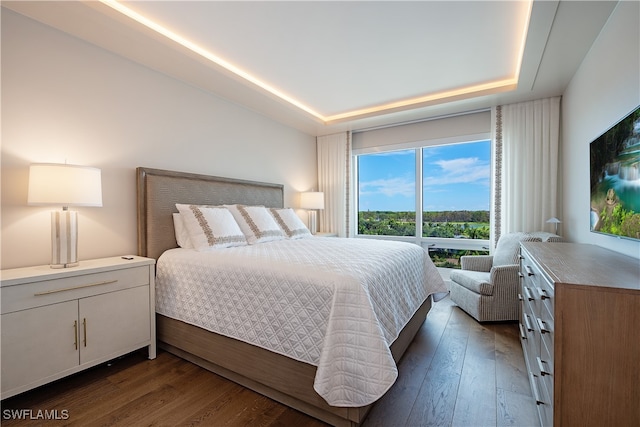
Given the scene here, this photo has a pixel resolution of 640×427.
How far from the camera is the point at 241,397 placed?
1.77 m

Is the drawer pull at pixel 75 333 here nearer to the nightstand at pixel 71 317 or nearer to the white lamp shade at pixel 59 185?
the nightstand at pixel 71 317

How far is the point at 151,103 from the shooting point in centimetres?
272

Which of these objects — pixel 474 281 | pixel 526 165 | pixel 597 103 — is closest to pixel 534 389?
pixel 474 281

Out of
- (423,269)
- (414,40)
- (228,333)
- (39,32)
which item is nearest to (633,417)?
(423,269)

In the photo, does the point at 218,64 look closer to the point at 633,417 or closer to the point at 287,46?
the point at 287,46

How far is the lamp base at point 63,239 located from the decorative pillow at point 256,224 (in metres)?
1.34

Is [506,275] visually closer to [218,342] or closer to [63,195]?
[218,342]

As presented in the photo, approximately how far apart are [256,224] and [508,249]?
284 centimetres

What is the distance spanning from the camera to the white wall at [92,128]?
1.94 m

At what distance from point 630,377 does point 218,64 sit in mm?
3496

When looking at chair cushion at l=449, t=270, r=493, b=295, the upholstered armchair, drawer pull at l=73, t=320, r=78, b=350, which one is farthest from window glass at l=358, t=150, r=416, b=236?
drawer pull at l=73, t=320, r=78, b=350

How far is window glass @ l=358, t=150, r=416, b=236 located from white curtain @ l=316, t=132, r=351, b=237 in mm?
315

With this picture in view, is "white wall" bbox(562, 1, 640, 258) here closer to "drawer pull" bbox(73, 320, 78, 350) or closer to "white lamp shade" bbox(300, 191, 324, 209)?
"white lamp shade" bbox(300, 191, 324, 209)

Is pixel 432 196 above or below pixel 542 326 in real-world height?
above
